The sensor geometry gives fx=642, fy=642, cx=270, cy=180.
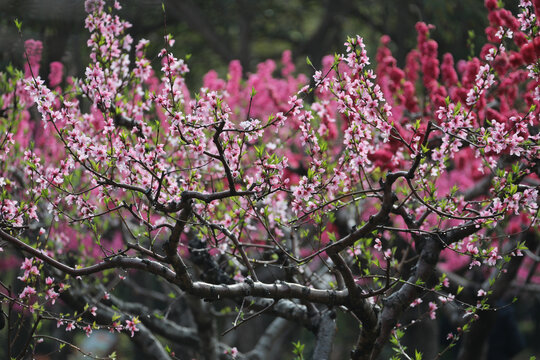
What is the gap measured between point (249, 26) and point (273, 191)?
484 inches

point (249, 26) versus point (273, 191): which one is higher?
point (249, 26)

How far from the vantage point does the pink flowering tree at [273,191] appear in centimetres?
376

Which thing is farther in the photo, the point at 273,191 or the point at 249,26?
the point at 249,26

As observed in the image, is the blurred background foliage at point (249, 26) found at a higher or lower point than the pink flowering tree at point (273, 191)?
higher

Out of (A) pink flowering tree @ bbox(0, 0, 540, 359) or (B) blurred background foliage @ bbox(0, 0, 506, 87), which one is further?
(B) blurred background foliage @ bbox(0, 0, 506, 87)

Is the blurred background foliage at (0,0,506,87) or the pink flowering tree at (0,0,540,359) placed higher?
the blurred background foliage at (0,0,506,87)

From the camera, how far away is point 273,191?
138 inches

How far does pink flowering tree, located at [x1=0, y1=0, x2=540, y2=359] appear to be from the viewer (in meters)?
3.76

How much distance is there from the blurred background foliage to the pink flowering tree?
30.0 inches

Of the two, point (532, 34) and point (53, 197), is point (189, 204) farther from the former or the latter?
point (53, 197)

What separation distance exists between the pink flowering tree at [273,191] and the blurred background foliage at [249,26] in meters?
0.76

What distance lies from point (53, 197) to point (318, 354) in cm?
309

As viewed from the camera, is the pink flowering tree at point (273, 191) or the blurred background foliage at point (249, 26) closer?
the pink flowering tree at point (273, 191)

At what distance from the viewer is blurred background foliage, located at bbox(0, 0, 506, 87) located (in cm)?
769
